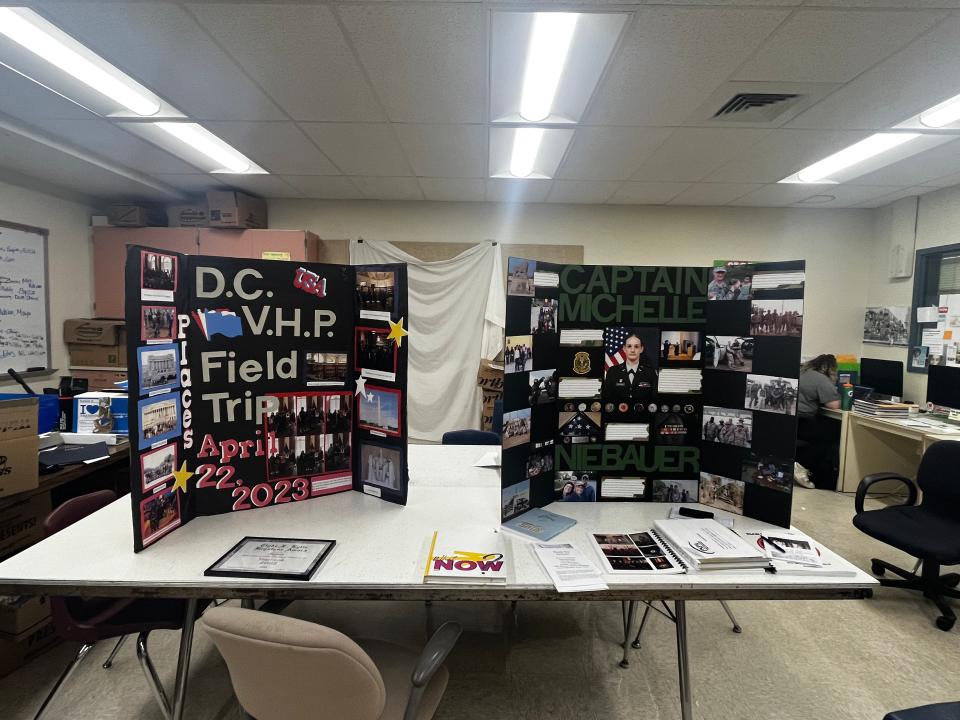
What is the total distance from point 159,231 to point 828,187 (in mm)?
6303

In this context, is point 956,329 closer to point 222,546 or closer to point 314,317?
point 314,317

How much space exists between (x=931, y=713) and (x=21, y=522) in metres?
3.49

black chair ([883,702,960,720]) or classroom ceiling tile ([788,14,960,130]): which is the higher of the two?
classroom ceiling tile ([788,14,960,130])

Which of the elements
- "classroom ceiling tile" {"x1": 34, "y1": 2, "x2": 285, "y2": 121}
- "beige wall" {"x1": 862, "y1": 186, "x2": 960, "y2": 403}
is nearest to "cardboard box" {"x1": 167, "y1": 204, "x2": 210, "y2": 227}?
"classroom ceiling tile" {"x1": 34, "y1": 2, "x2": 285, "y2": 121}

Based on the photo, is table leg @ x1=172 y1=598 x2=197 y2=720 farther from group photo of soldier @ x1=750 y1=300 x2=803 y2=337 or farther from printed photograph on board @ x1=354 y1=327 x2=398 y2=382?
group photo of soldier @ x1=750 y1=300 x2=803 y2=337

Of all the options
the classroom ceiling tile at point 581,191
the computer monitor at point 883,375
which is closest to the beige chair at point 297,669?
the classroom ceiling tile at point 581,191

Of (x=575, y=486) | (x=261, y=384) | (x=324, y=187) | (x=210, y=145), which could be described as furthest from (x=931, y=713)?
(x=324, y=187)

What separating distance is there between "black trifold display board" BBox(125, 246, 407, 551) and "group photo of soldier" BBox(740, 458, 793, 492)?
4.40 feet

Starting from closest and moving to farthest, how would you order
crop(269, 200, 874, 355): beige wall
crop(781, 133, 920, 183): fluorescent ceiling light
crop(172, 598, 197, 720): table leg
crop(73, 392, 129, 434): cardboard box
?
crop(172, 598, 197, 720): table leg
crop(73, 392, 129, 434): cardboard box
crop(781, 133, 920, 183): fluorescent ceiling light
crop(269, 200, 874, 355): beige wall

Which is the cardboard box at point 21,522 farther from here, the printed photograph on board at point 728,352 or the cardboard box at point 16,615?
the printed photograph on board at point 728,352

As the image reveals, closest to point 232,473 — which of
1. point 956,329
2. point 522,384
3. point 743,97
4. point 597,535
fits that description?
point 522,384

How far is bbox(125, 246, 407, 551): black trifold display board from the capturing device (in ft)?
4.89

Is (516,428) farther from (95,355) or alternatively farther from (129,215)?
(129,215)

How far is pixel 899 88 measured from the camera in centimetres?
233
